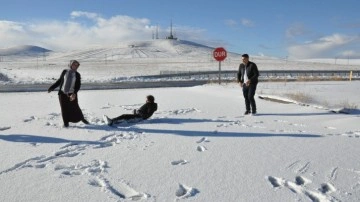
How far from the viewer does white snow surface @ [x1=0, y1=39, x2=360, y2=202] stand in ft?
15.6

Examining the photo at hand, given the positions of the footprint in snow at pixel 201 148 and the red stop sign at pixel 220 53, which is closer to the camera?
the footprint in snow at pixel 201 148

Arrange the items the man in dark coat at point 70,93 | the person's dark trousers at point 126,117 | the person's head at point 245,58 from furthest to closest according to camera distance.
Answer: the person's head at point 245,58
the person's dark trousers at point 126,117
the man in dark coat at point 70,93

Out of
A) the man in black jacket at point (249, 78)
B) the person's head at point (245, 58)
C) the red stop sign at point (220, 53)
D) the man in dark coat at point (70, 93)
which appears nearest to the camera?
the man in dark coat at point (70, 93)

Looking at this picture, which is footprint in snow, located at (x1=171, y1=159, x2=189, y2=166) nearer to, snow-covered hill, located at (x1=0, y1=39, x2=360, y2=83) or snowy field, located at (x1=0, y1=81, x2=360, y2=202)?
snowy field, located at (x1=0, y1=81, x2=360, y2=202)

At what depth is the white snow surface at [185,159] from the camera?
4.74 meters

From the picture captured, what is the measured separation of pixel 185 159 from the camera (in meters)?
6.20

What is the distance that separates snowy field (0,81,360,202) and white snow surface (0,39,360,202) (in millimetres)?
13

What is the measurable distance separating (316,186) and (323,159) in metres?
1.33

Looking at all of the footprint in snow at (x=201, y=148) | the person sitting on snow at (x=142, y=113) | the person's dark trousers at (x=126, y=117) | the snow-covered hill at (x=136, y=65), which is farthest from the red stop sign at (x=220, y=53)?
the footprint in snow at (x=201, y=148)

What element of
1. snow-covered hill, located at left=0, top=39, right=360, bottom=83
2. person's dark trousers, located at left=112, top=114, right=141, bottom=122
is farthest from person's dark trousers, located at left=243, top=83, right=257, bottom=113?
snow-covered hill, located at left=0, top=39, right=360, bottom=83

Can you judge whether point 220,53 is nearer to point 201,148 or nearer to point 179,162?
point 201,148

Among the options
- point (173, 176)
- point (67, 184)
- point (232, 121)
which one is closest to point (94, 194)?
point (67, 184)

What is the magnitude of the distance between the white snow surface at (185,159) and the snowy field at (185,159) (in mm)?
13

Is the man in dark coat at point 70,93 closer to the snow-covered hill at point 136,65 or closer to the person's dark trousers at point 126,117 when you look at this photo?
the person's dark trousers at point 126,117
